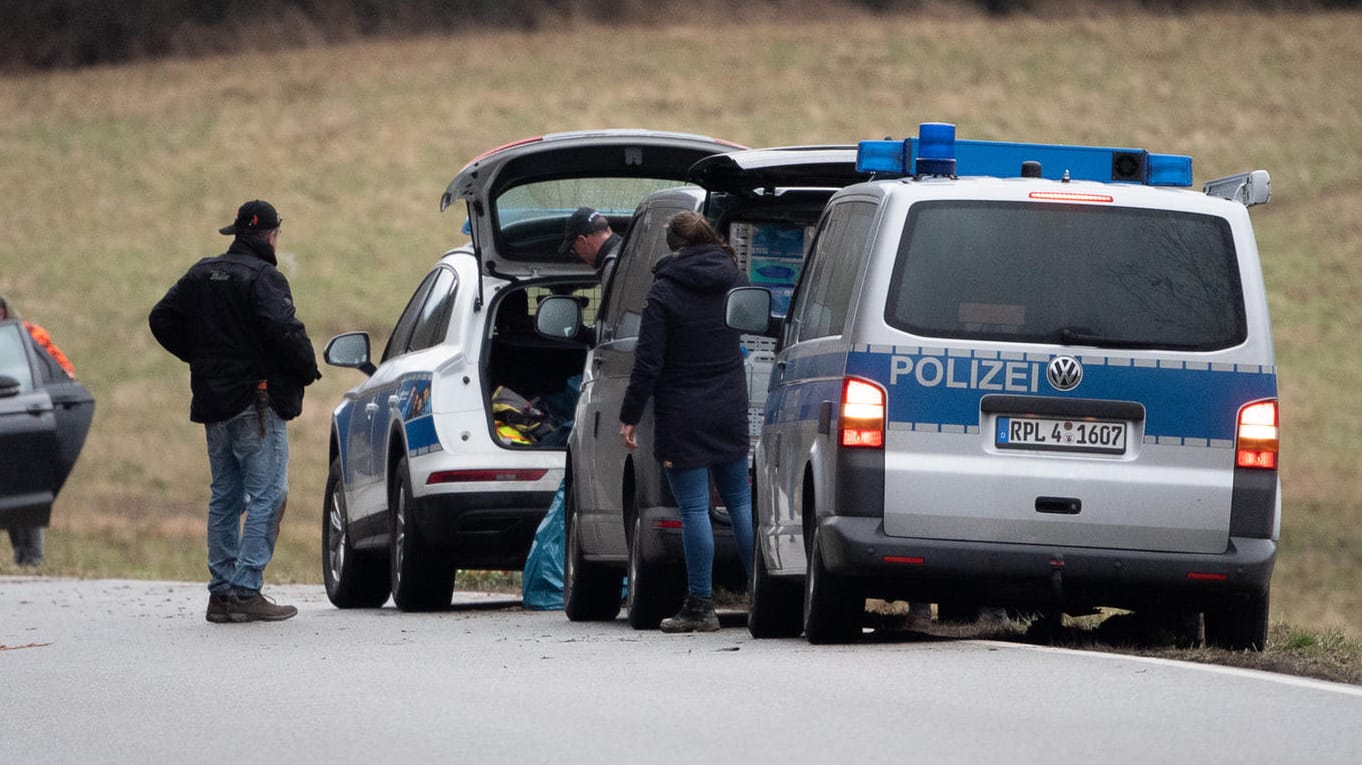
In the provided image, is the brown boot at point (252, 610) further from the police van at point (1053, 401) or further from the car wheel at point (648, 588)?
the police van at point (1053, 401)

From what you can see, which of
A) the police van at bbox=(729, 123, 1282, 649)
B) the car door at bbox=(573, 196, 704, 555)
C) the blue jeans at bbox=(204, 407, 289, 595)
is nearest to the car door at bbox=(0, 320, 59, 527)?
the blue jeans at bbox=(204, 407, 289, 595)

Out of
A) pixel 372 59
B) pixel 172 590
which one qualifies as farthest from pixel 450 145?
pixel 172 590

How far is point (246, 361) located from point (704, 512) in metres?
2.58

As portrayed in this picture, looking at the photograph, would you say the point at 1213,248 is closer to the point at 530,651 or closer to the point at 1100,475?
the point at 1100,475

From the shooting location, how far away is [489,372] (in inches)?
557

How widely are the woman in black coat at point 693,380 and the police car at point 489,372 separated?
1490 millimetres

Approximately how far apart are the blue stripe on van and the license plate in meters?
0.10

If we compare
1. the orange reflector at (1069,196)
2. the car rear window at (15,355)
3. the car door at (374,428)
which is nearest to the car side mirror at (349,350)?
the car door at (374,428)

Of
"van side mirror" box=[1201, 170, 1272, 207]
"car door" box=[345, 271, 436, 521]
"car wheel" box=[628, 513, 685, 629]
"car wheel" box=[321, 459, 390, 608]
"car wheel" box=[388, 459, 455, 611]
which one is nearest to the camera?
"van side mirror" box=[1201, 170, 1272, 207]

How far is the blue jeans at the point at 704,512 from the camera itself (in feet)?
37.7

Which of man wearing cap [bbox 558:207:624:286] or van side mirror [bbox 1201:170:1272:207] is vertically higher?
van side mirror [bbox 1201:170:1272:207]

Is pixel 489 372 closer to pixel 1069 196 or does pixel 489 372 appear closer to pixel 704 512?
pixel 704 512

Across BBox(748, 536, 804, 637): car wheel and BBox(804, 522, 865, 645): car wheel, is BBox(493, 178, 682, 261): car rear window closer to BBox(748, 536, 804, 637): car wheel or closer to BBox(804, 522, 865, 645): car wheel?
BBox(748, 536, 804, 637): car wheel

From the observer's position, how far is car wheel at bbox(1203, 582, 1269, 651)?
1009 centimetres
